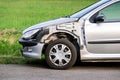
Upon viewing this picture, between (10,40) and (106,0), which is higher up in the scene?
(106,0)

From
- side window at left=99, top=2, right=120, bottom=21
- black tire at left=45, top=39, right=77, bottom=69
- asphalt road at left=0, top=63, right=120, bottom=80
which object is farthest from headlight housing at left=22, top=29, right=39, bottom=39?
side window at left=99, top=2, right=120, bottom=21

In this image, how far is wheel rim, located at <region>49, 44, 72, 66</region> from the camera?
9.83 metres

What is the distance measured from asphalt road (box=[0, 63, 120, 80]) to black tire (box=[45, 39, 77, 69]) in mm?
149

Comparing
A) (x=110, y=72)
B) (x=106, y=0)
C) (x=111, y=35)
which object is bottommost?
(x=110, y=72)

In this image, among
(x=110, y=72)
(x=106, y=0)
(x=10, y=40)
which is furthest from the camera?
(x=10, y=40)

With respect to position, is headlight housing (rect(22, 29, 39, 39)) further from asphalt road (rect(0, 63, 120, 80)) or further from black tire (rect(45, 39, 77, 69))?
asphalt road (rect(0, 63, 120, 80))

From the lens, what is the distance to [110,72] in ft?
31.3

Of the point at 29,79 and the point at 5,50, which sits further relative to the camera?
the point at 5,50

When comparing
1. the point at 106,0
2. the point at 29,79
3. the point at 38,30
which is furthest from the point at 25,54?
the point at 106,0

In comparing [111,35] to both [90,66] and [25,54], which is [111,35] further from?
[25,54]

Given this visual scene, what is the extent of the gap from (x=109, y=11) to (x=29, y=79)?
247cm

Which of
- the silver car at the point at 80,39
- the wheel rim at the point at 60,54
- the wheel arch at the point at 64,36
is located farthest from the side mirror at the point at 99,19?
the wheel rim at the point at 60,54

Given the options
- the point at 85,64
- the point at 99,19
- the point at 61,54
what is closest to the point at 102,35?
the point at 99,19

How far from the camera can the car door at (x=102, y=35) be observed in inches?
383
